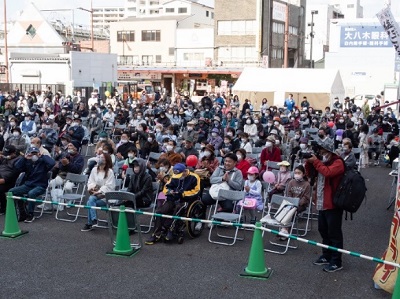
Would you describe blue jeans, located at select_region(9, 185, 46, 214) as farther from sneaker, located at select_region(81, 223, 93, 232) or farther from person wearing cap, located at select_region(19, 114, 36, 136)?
person wearing cap, located at select_region(19, 114, 36, 136)

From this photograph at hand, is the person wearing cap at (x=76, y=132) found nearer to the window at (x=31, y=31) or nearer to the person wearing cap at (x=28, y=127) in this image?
the person wearing cap at (x=28, y=127)

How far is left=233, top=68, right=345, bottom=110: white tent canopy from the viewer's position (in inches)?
995

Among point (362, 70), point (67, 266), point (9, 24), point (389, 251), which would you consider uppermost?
point (9, 24)

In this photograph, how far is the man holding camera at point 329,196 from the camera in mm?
6301

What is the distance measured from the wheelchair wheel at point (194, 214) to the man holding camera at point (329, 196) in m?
2.06

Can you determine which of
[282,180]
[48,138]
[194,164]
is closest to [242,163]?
[194,164]

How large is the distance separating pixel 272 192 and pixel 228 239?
4.70 feet

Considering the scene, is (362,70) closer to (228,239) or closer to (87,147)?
(87,147)

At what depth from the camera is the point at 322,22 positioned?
68.8 metres

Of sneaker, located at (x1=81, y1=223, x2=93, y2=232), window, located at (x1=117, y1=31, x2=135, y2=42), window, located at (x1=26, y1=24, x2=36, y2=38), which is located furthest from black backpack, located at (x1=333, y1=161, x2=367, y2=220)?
window, located at (x1=26, y1=24, x2=36, y2=38)

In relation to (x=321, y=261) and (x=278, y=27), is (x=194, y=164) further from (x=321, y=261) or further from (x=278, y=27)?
(x=278, y=27)

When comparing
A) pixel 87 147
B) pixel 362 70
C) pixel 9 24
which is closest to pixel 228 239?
pixel 87 147

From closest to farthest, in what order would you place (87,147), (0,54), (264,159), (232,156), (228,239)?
(228,239) → (232,156) → (264,159) → (87,147) → (0,54)

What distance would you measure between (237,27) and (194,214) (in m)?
43.4
